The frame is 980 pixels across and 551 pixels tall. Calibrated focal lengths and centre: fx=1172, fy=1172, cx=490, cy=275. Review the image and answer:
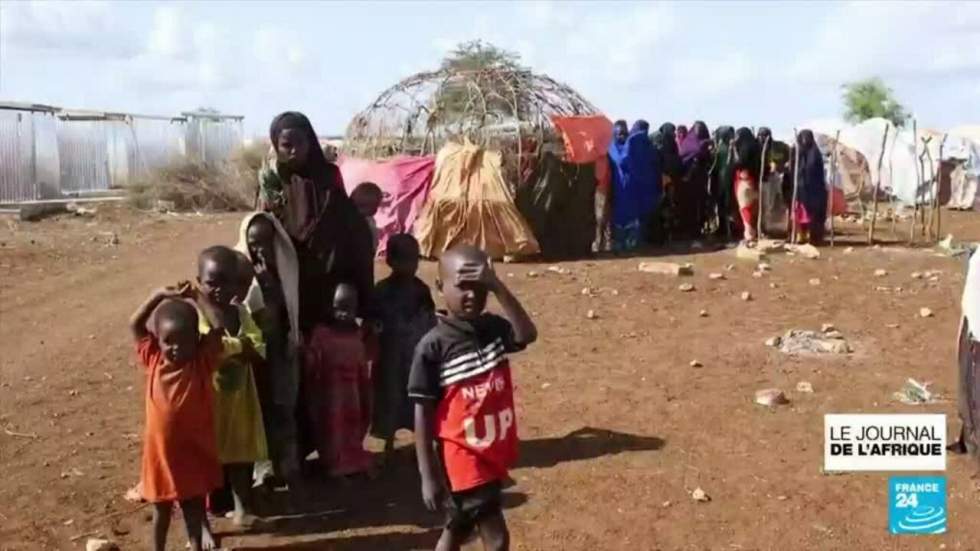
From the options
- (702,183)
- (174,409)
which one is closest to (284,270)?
(174,409)

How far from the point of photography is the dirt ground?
4.75 meters

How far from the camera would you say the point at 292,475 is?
16.3 feet

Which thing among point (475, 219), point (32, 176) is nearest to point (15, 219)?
point (32, 176)

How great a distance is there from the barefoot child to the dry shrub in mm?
19106

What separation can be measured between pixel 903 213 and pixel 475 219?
34.4ft

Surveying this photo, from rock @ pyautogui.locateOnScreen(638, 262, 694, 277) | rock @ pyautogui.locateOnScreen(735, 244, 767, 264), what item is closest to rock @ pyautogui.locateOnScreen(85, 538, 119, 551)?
rock @ pyautogui.locateOnScreen(638, 262, 694, 277)

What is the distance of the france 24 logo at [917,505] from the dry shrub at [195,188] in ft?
64.6

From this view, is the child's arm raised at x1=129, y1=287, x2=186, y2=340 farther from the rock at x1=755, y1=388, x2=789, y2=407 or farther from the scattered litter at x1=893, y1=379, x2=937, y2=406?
the scattered litter at x1=893, y1=379, x2=937, y2=406

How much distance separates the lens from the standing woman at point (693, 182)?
611 inches

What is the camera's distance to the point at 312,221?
4.89 meters

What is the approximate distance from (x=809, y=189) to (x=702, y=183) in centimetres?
155

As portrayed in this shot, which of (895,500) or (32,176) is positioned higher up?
(32,176)

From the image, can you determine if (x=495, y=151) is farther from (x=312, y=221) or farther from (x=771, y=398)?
(x=312, y=221)

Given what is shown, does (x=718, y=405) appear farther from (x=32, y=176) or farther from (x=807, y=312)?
(x=32, y=176)
